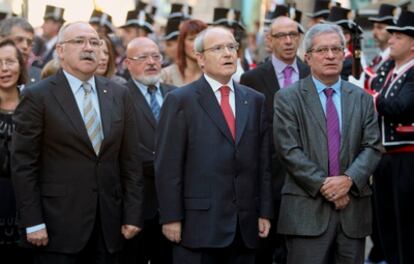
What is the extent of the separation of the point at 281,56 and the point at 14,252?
2958 mm

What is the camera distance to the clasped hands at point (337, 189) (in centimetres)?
744

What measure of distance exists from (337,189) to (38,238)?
2.12 metres

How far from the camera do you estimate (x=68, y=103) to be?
745 cm

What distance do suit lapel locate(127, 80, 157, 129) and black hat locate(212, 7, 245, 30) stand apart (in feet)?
12.2

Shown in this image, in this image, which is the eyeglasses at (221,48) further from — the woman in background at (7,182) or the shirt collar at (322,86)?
the woman in background at (7,182)

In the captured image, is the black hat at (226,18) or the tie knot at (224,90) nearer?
the tie knot at (224,90)

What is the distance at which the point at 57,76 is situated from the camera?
7.58 m

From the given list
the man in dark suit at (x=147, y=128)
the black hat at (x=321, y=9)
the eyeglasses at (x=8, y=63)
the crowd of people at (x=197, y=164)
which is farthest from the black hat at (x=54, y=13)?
the crowd of people at (x=197, y=164)

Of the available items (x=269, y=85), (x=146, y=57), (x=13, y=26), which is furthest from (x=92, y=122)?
(x=13, y=26)

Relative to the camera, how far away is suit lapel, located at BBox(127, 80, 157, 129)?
892 cm

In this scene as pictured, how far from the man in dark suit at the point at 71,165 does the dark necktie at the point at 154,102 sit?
1399 mm

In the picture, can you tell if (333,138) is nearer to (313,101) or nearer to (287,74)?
(313,101)

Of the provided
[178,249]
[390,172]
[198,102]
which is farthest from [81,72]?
[390,172]

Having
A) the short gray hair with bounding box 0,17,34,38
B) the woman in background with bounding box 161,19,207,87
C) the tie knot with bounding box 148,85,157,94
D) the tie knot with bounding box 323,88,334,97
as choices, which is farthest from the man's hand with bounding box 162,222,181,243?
the short gray hair with bounding box 0,17,34,38
